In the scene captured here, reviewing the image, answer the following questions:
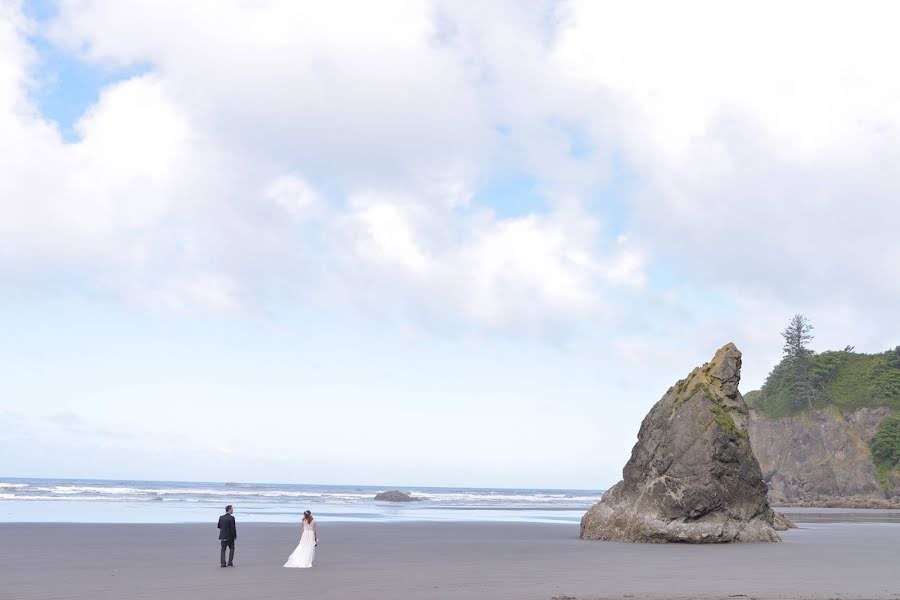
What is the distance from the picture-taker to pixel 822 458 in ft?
362

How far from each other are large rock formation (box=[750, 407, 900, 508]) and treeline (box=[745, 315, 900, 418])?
2594 millimetres

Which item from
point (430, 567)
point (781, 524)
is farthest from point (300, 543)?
point (781, 524)

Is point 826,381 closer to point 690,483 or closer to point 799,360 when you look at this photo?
point 799,360

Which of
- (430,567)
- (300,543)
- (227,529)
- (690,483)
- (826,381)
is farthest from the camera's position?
(826,381)

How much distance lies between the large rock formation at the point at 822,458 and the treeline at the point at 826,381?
8.51 feet

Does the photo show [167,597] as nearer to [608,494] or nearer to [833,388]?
[608,494]

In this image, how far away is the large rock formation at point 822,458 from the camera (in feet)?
337

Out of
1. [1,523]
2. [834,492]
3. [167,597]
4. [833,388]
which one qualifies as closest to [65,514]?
[1,523]

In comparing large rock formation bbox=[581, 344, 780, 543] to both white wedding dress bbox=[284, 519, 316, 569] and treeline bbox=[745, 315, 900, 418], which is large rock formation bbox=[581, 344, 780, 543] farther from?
treeline bbox=[745, 315, 900, 418]

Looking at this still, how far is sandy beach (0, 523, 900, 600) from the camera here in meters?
19.9

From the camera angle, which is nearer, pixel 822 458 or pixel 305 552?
pixel 305 552

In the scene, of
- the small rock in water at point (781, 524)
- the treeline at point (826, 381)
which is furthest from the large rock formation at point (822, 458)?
the small rock in water at point (781, 524)

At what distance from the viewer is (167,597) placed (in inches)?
741

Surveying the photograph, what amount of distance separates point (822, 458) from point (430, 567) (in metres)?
98.2
